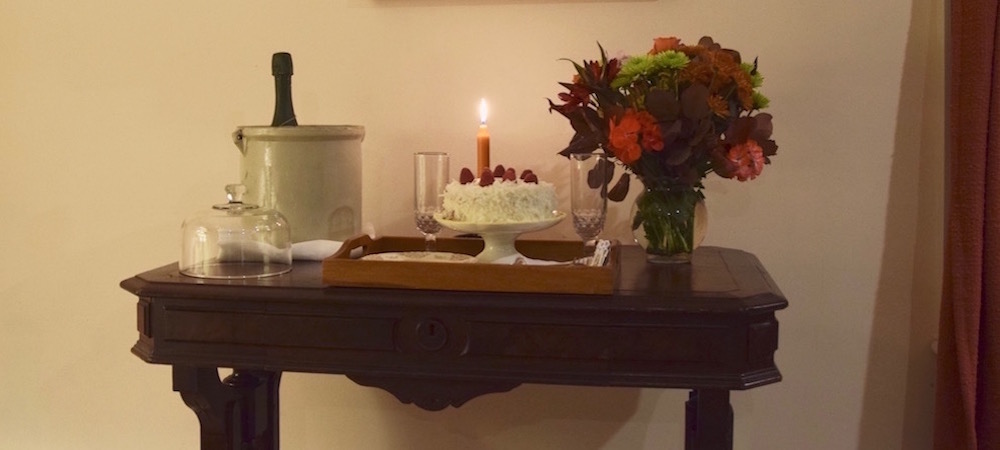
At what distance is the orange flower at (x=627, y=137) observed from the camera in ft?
4.28

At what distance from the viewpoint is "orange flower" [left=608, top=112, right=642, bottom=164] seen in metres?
1.30

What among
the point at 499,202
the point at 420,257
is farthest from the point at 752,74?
the point at 420,257

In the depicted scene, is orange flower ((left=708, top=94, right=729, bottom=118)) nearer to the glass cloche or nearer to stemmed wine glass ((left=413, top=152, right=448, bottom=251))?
stemmed wine glass ((left=413, top=152, right=448, bottom=251))

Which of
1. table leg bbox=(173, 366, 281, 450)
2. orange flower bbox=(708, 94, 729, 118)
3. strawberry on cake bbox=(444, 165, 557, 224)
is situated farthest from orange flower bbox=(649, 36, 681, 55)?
table leg bbox=(173, 366, 281, 450)

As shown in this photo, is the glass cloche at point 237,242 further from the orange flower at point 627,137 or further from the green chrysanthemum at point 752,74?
the green chrysanthemum at point 752,74

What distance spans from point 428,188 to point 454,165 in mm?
285

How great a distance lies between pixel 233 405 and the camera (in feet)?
4.87

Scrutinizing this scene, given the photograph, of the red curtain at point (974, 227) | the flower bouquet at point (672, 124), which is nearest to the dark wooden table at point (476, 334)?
the flower bouquet at point (672, 124)

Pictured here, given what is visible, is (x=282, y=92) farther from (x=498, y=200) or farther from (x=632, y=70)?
(x=632, y=70)

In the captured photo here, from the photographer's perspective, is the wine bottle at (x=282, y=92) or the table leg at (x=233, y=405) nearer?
the table leg at (x=233, y=405)

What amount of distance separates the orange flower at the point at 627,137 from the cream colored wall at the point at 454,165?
14.2 inches

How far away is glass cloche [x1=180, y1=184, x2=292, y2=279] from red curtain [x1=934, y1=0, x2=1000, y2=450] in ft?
3.31

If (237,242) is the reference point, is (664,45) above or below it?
above

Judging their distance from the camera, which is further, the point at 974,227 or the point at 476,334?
the point at 974,227
